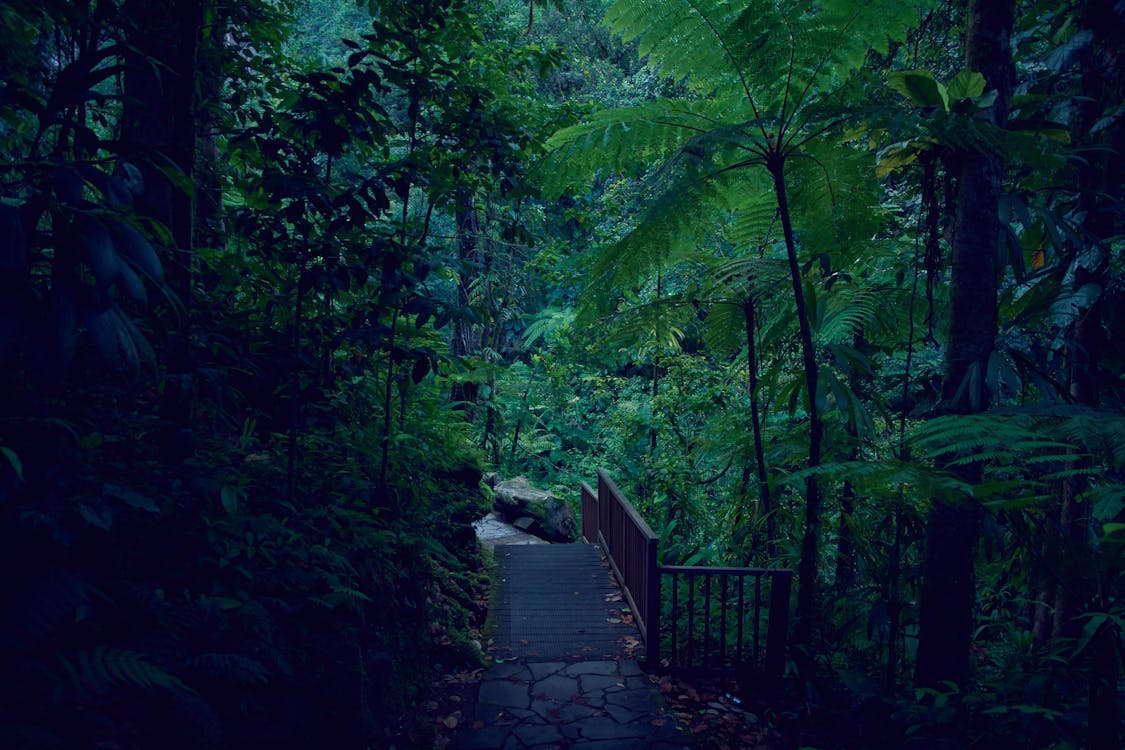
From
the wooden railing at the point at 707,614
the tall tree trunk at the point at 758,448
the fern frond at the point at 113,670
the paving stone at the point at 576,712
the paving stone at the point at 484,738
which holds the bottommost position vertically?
the paving stone at the point at 484,738

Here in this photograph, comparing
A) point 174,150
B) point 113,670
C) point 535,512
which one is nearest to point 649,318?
point 174,150

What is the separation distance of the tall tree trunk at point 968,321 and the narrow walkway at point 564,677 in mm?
1768

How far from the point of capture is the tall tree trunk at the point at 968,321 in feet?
10.1

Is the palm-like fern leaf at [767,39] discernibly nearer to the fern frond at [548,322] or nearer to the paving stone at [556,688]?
the paving stone at [556,688]

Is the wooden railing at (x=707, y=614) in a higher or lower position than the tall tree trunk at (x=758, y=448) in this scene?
lower

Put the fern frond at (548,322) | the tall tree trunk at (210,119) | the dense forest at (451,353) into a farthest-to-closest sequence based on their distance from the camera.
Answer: the fern frond at (548,322) → the tall tree trunk at (210,119) → the dense forest at (451,353)

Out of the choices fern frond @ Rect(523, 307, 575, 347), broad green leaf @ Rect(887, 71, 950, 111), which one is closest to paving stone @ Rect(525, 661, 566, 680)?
broad green leaf @ Rect(887, 71, 950, 111)

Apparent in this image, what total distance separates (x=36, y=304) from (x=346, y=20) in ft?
64.8

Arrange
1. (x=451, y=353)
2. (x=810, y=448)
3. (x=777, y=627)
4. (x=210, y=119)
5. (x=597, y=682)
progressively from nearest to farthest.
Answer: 1. (x=810, y=448)
2. (x=451, y=353)
3. (x=777, y=627)
4. (x=597, y=682)
5. (x=210, y=119)

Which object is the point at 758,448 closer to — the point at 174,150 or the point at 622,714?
the point at 622,714

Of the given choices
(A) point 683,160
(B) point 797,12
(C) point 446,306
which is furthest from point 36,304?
(B) point 797,12

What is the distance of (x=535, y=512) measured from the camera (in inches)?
453

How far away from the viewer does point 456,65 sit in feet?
13.8

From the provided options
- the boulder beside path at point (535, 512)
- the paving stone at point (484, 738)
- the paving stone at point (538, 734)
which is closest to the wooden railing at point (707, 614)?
the paving stone at point (538, 734)
